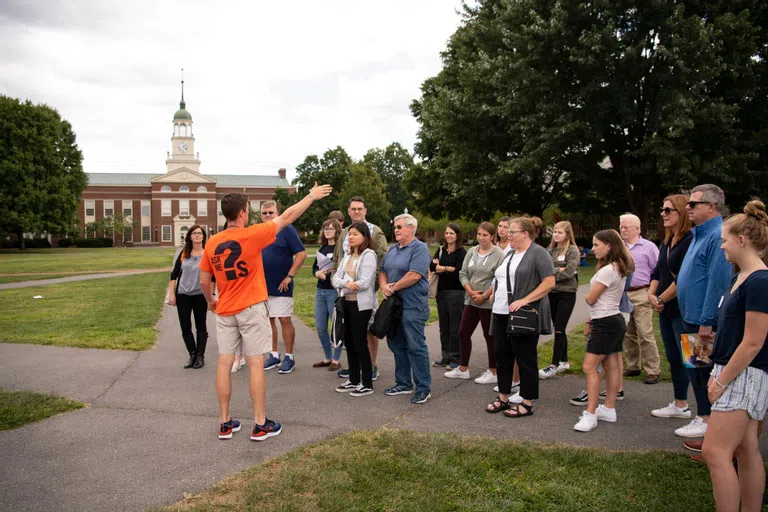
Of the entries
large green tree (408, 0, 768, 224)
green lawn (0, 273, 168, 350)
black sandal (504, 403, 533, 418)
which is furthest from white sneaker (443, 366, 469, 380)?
large green tree (408, 0, 768, 224)

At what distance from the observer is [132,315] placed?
470 inches

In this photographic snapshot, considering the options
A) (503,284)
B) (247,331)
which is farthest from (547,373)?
(247,331)

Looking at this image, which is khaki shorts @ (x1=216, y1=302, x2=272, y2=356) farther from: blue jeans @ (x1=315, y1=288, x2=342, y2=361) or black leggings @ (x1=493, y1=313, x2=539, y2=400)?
blue jeans @ (x1=315, y1=288, x2=342, y2=361)

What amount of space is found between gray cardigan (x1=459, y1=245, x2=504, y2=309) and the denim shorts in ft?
12.2

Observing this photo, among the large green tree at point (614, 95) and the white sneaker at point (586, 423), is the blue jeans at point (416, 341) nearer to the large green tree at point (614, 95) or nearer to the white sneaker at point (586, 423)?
the white sneaker at point (586, 423)

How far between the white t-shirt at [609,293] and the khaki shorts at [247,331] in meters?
3.06

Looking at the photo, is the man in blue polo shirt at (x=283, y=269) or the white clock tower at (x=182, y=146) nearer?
the man in blue polo shirt at (x=283, y=269)

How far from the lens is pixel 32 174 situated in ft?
171

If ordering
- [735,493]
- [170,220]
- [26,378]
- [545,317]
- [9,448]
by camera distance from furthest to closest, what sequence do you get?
[170,220], [26,378], [545,317], [9,448], [735,493]

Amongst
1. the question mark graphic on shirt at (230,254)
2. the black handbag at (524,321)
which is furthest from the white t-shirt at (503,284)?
the question mark graphic on shirt at (230,254)

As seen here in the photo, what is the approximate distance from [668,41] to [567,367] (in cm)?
1554

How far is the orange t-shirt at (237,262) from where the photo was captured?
4777mm

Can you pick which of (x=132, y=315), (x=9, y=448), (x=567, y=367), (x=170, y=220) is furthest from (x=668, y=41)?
(x=170, y=220)

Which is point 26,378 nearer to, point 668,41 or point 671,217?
point 671,217
